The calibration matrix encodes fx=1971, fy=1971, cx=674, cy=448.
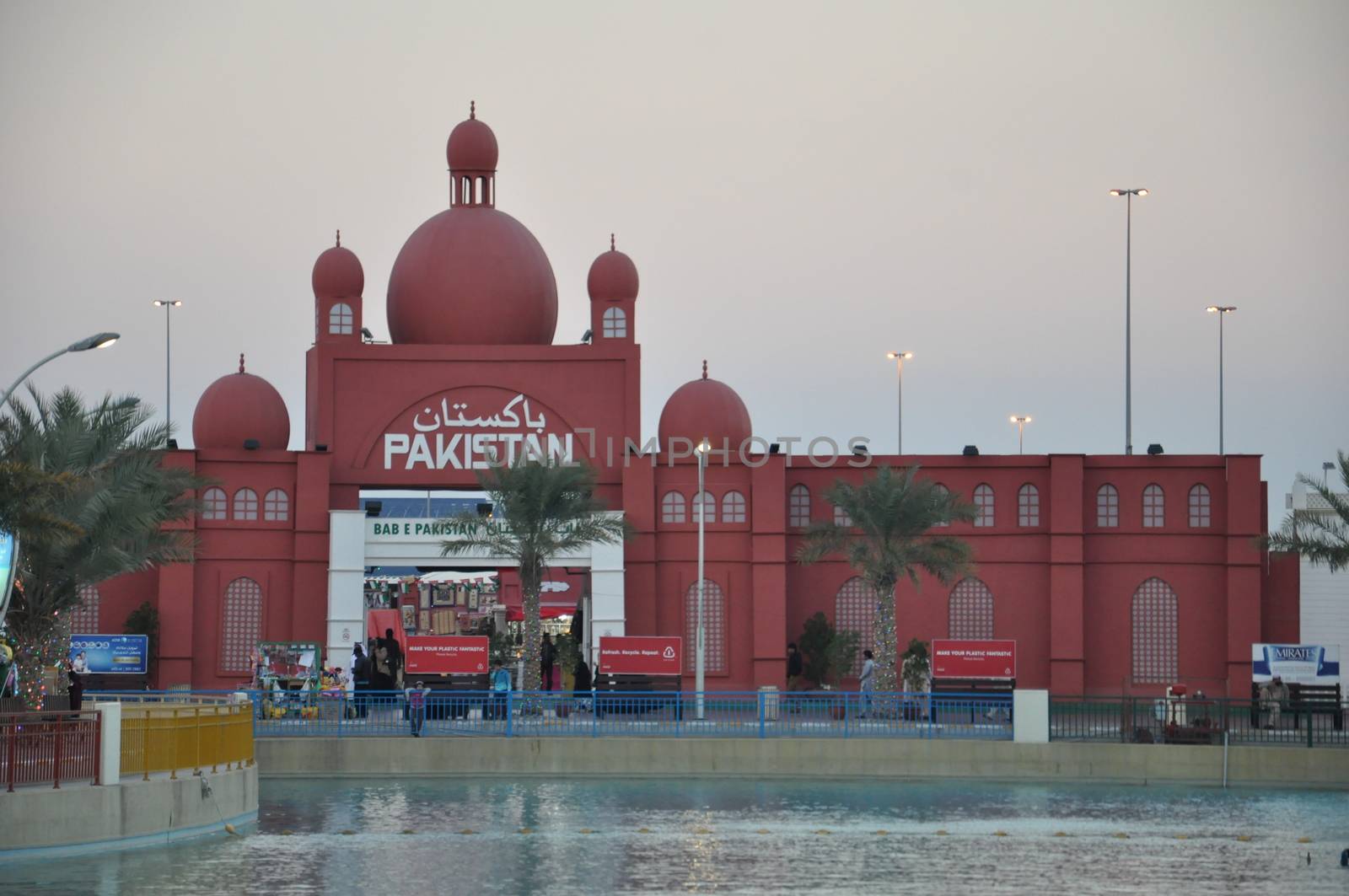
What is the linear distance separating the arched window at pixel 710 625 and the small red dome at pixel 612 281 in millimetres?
7418

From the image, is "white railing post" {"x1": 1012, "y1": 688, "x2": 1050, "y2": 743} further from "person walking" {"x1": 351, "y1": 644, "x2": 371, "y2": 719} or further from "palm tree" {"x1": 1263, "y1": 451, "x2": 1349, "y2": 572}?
"person walking" {"x1": 351, "y1": 644, "x2": 371, "y2": 719}

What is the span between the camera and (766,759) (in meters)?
33.3

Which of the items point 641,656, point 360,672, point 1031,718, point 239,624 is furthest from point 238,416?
point 1031,718

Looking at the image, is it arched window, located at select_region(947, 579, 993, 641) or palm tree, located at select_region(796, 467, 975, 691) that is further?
arched window, located at select_region(947, 579, 993, 641)

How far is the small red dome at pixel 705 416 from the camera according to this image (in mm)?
47469

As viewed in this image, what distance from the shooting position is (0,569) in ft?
81.1

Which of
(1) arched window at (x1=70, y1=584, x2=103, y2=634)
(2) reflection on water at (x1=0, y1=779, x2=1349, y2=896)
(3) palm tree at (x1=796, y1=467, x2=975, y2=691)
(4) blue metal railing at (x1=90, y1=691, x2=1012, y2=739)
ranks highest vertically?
(3) palm tree at (x1=796, y1=467, x2=975, y2=691)

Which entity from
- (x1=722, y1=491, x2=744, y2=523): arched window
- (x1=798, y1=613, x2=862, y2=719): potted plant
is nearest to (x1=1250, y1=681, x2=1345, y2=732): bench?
(x1=798, y1=613, x2=862, y2=719): potted plant

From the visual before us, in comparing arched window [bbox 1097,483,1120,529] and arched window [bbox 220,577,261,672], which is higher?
arched window [bbox 1097,483,1120,529]

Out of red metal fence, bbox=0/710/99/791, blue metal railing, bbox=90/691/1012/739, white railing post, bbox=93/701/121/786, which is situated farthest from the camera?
blue metal railing, bbox=90/691/1012/739

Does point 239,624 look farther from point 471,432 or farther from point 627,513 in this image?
point 627,513

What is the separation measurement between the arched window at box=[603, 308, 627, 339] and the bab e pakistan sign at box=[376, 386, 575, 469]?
8.29 ft

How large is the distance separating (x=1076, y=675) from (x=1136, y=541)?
358 cm

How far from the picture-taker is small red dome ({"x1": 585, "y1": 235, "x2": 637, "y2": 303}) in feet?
158
